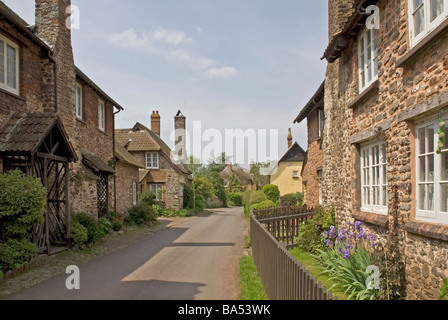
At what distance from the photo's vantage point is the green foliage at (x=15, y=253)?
26.5 ft

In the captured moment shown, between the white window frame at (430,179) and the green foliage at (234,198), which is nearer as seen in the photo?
the white window frame at (430,179)

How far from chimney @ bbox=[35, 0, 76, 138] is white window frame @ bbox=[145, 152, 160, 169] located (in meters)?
17.8

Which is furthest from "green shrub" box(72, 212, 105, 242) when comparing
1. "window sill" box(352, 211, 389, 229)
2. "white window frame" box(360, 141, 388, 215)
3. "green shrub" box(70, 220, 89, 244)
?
"white window frame" box(360, 141, 388, 215)

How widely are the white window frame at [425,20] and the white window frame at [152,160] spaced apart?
89.7 feet

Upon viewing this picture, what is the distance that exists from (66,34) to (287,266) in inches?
518

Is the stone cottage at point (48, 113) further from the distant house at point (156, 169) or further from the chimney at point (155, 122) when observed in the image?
the chimney at point (155, 122)

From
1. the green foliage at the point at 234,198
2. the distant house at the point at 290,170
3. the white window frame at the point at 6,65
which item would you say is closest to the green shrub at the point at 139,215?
the white window frame at the point at 6,65

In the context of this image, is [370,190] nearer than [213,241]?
Yes

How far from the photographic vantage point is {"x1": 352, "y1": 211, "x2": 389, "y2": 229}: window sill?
23.2ft

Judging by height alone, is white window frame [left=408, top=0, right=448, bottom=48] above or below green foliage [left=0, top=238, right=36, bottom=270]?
above

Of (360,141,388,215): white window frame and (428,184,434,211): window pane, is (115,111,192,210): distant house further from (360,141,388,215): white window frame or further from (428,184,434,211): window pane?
(428,184,434,211): window pane
